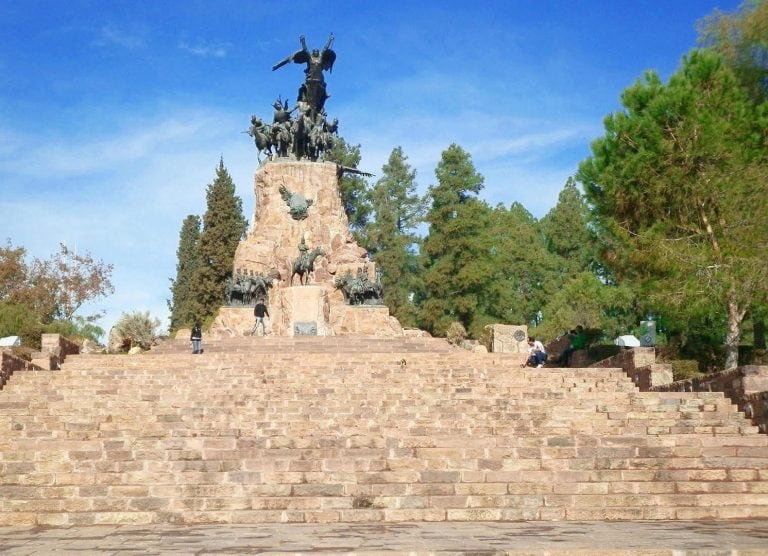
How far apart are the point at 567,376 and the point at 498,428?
632 centimetres

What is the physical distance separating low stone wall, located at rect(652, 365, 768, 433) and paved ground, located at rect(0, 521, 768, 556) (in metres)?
3.63

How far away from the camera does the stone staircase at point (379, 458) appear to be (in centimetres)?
1029

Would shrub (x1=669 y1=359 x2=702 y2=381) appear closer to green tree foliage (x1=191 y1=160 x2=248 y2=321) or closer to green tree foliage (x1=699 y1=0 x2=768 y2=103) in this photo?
green tree foliage (x1=699 y1=0 x2=768 y2=103)

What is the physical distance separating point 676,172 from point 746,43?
23.3 feet

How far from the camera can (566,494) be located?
10.7m

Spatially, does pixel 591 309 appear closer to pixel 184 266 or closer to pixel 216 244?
pixel 216 244

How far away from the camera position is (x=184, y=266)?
5994 centimetres

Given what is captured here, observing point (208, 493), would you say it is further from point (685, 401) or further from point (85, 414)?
point (685, 401)

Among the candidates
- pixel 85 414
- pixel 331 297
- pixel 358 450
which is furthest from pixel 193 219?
pixel 358 450

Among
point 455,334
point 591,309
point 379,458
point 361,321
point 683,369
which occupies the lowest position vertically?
point 379,458

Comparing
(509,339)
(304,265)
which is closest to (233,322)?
(304,265)

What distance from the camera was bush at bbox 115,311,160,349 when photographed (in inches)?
1430

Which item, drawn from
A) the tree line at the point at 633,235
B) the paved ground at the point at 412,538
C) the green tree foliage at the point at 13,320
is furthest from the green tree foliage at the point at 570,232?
the paved ground at the point at 412,538

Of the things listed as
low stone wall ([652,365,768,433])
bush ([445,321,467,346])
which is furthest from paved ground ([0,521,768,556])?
bush ([445,321,467,346])
